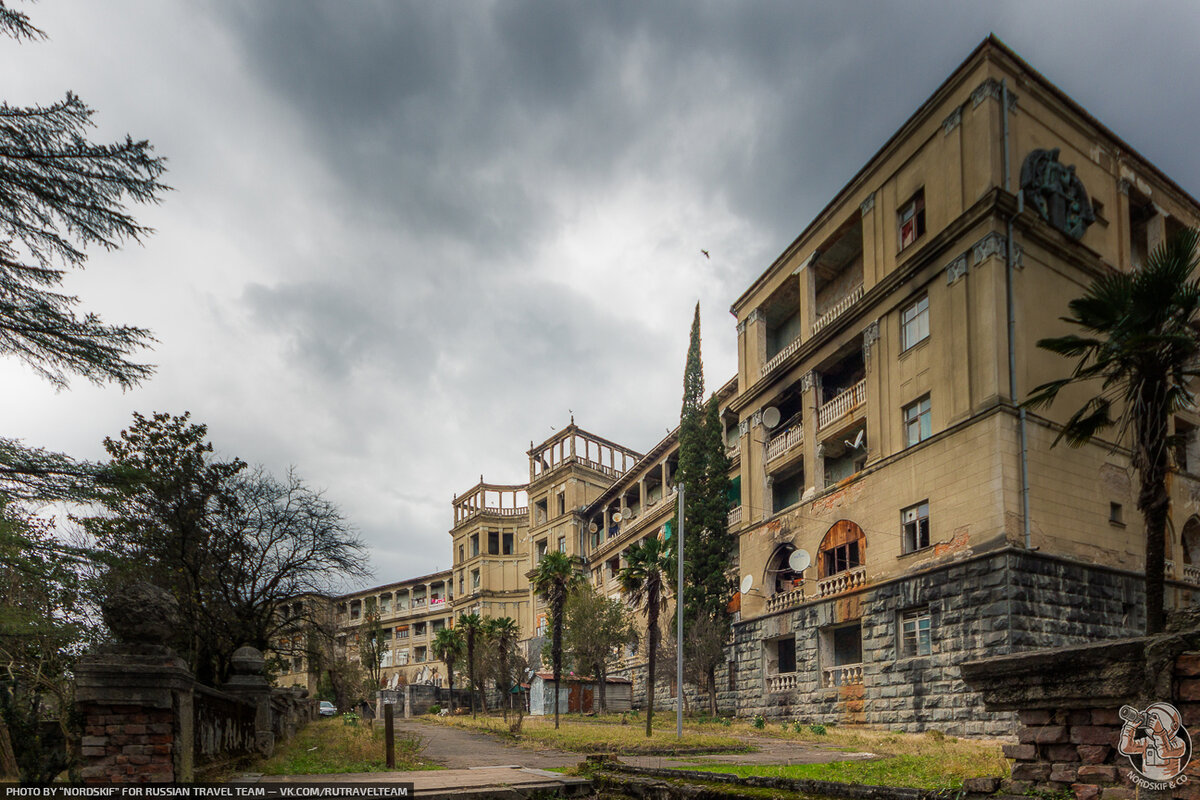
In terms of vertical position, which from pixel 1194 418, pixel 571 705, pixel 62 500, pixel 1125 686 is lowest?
pixel 571 705

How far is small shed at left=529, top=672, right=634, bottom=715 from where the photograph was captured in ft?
147

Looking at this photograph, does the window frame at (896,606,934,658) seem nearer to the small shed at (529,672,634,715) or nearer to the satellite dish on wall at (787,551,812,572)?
the satellite dish on wall at (787,551,812,572)

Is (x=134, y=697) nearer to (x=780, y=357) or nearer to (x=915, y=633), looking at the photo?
(x=915, y=633)

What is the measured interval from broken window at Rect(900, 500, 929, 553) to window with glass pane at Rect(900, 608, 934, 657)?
181 cm

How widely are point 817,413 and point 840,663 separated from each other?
8.76 metres

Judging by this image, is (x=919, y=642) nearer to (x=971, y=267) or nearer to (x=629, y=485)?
(x=971, y=267)

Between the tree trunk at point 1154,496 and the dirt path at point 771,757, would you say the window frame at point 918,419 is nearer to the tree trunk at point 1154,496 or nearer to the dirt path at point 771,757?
the dirt path at point 771,757

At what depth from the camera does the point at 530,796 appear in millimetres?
9453

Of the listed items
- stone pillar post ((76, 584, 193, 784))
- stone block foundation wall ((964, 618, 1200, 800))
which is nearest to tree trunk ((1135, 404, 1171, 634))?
stone block foundation wall ((964, 618, 1200, 800))

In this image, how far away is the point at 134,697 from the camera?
816 cm

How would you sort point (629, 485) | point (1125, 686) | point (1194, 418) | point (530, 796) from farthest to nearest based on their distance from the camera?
point (629, 485)
point (1194, 418)
point (530, 796)
point (1125, 686)

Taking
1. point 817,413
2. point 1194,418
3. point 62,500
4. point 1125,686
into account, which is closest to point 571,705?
point 817,413

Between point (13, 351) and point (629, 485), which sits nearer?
point (13, 351)

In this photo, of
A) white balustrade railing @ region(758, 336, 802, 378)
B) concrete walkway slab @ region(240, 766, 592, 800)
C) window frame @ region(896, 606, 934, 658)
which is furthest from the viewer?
white balustrade railing @ region(758, 336, 802, 378)
